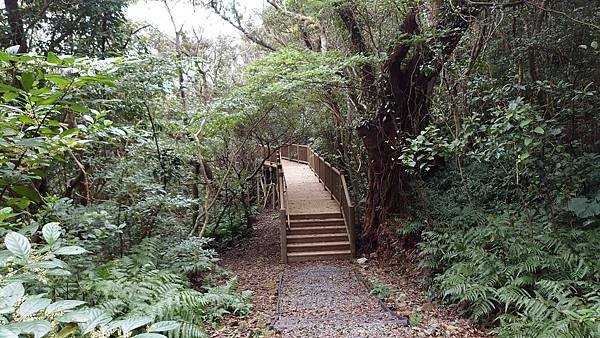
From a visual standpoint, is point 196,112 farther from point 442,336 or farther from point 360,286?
point 442,336

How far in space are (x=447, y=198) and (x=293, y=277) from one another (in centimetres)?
372

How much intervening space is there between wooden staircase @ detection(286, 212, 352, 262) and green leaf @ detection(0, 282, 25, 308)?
8.77m

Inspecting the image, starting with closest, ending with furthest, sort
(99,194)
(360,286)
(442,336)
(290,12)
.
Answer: (442,336), (99,194), (360,286), (290,12)

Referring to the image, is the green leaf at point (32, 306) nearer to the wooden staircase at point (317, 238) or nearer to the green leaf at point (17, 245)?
A: the green leaf at point (17, 245)

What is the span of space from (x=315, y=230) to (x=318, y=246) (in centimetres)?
60

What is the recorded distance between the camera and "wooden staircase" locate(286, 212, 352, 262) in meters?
9.70

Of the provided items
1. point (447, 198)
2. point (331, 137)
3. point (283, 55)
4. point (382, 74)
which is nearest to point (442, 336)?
point (447, 198)

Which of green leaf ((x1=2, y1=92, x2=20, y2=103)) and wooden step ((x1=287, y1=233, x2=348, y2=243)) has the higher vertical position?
green leaf ((x1=2, y1=92, x2=20, y2=103))

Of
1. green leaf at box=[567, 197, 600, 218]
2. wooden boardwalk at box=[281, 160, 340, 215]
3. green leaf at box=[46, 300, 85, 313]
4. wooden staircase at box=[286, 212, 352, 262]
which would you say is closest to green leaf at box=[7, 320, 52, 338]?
green leaf at box=[46, 300, 85, 313]

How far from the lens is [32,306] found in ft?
3.66

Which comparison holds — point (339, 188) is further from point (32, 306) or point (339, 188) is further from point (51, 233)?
point (32, 306)

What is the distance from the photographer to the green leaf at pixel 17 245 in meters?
1.22

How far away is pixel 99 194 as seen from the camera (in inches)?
236

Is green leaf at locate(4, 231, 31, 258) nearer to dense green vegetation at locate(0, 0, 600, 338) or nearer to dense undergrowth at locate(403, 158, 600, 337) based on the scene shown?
dense green vegetation at locate(0, 0, 600, 338)
